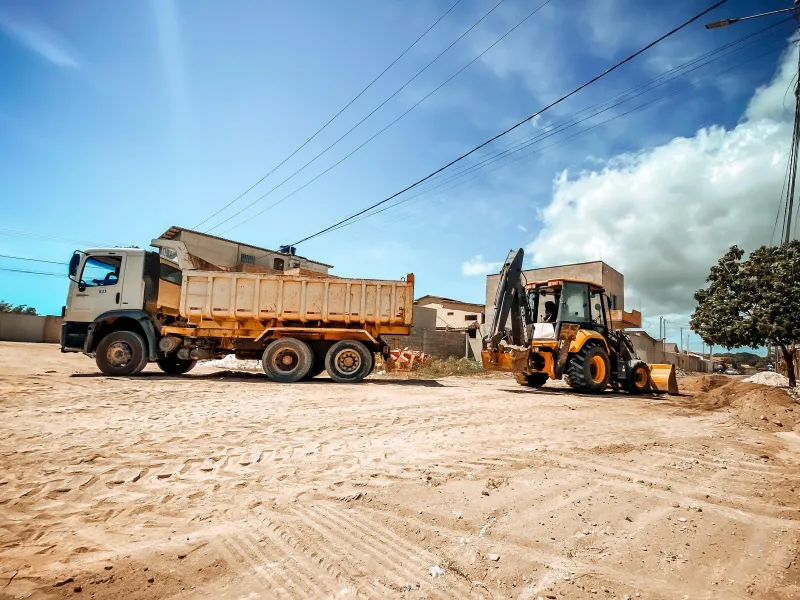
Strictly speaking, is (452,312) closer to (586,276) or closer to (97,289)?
(586,276)

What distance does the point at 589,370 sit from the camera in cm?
1001

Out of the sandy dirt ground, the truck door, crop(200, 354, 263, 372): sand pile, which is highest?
the truck door

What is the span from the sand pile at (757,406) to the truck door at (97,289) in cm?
1309

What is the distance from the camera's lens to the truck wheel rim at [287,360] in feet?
34.8

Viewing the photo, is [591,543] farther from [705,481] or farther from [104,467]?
[104,467]

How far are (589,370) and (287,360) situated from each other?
751cm

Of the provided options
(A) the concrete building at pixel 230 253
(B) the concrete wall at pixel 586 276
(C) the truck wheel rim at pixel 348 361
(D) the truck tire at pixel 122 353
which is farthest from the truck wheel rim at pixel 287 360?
(A) the concrete building at pixel 230 253

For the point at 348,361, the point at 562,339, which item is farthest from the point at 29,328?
the point at 562,339

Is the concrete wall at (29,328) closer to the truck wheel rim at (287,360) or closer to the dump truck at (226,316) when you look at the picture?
the dump truck at (226,316)

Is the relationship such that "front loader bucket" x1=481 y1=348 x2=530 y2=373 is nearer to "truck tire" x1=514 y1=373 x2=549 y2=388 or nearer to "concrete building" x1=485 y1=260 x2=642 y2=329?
"truck tire" x1=514 y1=373 x2=549 y2=388

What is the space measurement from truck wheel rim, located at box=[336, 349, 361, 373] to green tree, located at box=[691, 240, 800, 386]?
14.7 meters

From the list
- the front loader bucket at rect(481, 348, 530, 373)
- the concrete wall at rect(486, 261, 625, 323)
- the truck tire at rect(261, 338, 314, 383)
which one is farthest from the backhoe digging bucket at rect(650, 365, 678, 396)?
the concrete wall at rect(486, 261, 625, 323)

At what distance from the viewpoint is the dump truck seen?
998 cm

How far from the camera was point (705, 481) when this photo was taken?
333 cm
